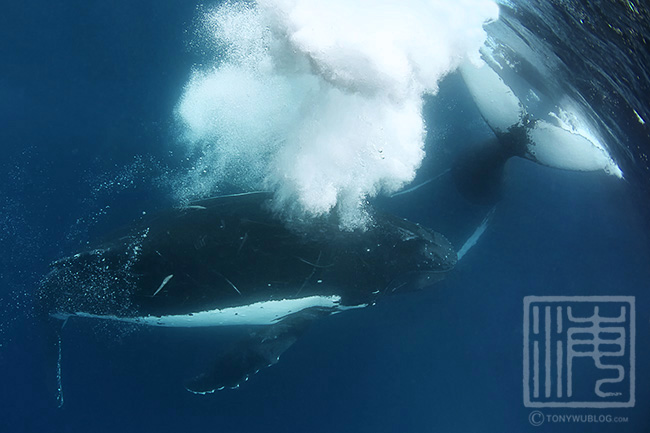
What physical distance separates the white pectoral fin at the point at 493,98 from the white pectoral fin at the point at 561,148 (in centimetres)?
59

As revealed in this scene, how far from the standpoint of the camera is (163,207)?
29.8 ft

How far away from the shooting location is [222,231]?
23.5 ft

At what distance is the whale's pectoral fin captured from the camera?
7.78 m

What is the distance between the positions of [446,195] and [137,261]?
7.74 meters

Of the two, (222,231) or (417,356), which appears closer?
(222,231)

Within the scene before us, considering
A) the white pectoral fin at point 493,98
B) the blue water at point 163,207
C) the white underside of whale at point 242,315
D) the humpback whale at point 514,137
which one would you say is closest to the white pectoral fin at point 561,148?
the humpback whale at point 514,137

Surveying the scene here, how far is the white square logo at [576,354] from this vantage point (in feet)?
34.2

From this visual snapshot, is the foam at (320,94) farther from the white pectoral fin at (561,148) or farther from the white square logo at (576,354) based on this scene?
the white square logo at (576,354)

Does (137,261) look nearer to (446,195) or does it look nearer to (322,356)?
(322,356)

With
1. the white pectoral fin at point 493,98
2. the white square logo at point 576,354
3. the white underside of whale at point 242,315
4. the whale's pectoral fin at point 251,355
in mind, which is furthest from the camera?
the white square logo at point 576,354

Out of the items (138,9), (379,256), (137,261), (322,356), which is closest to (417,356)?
(322,356)

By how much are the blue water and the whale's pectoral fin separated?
138 centimetres

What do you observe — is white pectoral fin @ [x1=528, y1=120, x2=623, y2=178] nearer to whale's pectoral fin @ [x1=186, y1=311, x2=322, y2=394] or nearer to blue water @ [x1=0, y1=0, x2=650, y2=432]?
blue water @ [x1=0, y1=0, x2=650, y2=432]

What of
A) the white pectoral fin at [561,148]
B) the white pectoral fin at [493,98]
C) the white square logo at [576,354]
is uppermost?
the white pectoral fin at [493,98]
